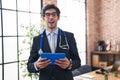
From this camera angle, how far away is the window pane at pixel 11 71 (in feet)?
10.7

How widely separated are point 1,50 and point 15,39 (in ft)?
1.25

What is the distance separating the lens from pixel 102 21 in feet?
18.4

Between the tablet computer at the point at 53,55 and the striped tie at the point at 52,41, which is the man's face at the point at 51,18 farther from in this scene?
the tablet computer at the point at 53,55

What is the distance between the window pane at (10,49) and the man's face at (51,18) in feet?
6.54

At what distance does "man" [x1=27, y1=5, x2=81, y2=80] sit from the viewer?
1.46m

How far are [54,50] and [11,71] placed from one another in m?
2.14

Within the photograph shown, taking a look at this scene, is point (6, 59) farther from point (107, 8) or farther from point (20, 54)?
point (107, 8)

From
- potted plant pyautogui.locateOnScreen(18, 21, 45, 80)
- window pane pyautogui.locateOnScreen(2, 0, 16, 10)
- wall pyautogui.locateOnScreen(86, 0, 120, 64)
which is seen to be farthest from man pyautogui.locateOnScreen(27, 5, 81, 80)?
wall pyautogui.locateOnScreen(86, 0, 120, 64)

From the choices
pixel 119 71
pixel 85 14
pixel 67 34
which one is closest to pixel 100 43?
→ pixel 85 14

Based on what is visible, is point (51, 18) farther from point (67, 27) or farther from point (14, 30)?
point (67, 27)

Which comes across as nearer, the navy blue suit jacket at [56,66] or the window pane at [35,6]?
the navy blue suit jacket at [56,66]

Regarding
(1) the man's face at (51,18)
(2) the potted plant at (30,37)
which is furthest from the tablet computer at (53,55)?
(2) the potted plant at (30,37)

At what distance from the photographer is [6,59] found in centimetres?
327

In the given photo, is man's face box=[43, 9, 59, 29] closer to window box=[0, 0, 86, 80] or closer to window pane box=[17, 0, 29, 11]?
window box=[0, 0, 86, 80]
